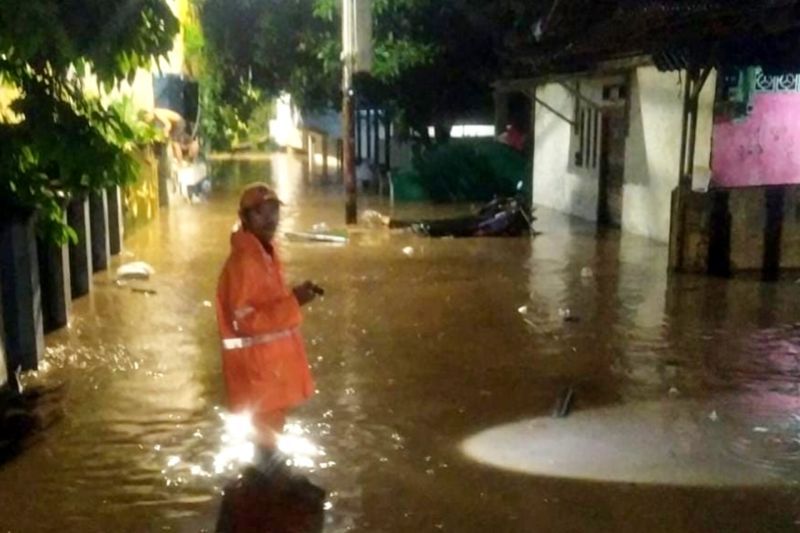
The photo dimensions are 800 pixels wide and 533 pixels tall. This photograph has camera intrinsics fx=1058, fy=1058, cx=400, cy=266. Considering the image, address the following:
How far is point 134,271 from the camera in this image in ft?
39.4

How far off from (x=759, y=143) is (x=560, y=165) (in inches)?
258

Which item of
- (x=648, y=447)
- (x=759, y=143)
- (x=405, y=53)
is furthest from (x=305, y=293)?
(x=405, y=53)

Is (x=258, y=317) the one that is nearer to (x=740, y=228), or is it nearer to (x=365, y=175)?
(x=740, y=228)

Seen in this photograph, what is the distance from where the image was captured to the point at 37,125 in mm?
7066

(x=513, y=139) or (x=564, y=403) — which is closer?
(x=564, y=403)

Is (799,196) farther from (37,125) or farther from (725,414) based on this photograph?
(37,125)

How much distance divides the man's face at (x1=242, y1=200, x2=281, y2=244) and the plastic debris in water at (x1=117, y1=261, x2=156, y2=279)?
22.7ft

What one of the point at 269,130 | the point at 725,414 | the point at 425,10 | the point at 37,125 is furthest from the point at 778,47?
the point at 269,130

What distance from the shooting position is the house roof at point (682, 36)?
1133 centimetres

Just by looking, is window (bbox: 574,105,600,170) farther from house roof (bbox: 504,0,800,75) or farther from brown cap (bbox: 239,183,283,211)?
brown cap (bbox: 239,183,283,211)

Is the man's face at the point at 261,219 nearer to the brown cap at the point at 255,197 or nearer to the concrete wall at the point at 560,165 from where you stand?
the brown cap at the point at 255,197

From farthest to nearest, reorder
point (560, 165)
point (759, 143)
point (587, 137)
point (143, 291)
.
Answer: point (560, 165) → point (587, 137) → point (759, 143) → point (143, 291)

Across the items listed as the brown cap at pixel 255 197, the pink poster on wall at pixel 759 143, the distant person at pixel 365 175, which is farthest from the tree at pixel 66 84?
the distant person at pixel 365 175

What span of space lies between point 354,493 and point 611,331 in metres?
4.33
